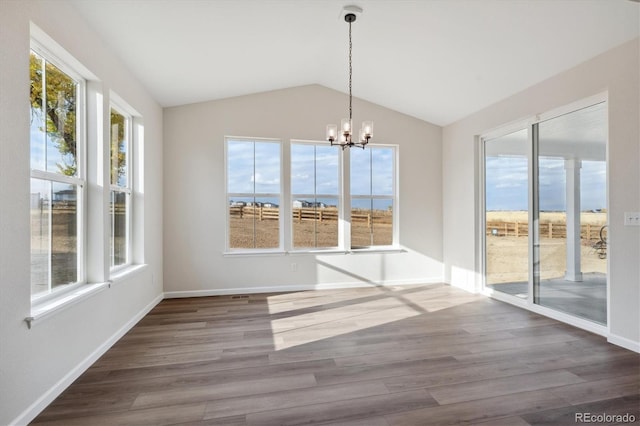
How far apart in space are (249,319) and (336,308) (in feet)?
3.64

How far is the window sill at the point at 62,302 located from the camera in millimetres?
1954

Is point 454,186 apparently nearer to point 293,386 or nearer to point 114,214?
point 293,386

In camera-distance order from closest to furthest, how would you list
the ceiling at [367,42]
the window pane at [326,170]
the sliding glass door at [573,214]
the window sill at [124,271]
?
the ceiling at [367,42], the window sill at [124,271], the sliding glass door at [573,214], the window pane at [326,170]

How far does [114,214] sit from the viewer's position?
11.0 ft

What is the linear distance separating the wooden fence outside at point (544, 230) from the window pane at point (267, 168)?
3277mm

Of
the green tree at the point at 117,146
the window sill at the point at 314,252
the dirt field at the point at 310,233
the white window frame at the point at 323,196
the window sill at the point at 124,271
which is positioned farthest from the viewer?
the white window frame at the point at 323,196

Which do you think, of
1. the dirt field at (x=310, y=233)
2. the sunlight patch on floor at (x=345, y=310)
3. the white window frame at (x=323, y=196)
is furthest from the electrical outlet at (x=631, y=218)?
the white window frame at (x=323, y=196)

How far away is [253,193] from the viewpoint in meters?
4.94

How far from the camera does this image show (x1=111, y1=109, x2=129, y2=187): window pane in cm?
334

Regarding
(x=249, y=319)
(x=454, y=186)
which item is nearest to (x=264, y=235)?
(x=249, y=319)

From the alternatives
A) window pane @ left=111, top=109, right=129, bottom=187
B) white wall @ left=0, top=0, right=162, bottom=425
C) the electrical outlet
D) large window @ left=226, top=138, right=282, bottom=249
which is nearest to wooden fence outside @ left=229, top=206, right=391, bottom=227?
large window @ left=226, top=138, right=282, bottom=249

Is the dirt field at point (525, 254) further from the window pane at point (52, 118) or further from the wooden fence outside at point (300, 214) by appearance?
the window pane at point (52, 118)

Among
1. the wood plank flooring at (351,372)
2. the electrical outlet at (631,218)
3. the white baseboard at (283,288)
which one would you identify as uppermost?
the electrical outlet at (631,218)

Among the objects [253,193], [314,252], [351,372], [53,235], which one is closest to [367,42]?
[253,193]
